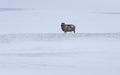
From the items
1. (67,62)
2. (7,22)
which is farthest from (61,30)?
(67,62)

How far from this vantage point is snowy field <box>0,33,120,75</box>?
5.75 meters

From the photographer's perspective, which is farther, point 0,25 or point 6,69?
point 0,25

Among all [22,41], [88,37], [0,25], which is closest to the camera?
[22,41]

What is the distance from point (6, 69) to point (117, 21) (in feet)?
22.0

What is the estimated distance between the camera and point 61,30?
10.3 meters

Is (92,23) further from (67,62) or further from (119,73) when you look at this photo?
(119,73)

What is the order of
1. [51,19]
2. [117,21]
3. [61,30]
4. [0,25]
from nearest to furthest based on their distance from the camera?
[61,30]
[0,25]
[117,21]
[51,19]

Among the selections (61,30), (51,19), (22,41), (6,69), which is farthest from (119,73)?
(51,19)

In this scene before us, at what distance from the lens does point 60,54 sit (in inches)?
278

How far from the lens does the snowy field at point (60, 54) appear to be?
18.9 ft

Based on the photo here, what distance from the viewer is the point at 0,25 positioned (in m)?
11.4

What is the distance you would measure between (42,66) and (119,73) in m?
1.05

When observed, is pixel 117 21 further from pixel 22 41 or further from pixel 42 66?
pixel 42 66

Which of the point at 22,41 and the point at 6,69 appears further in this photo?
the point at 22,41
